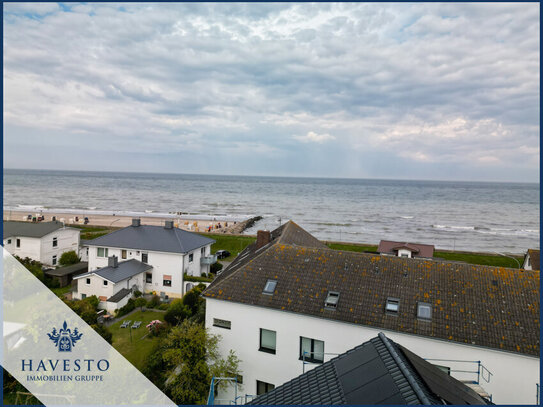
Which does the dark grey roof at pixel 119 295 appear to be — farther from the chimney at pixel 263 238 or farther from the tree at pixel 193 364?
the tree at pixel 193 364

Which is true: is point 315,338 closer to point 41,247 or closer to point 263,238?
point 263,238

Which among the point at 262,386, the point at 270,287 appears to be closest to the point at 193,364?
the point at 262,386

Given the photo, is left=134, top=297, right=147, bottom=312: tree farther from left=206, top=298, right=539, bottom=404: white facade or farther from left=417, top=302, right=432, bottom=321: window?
left=417, top=302, right=432, bottom=321: window

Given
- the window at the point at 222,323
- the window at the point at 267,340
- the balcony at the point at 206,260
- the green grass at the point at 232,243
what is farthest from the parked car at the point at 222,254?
the window at the point at 267,340

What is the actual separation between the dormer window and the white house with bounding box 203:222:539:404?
0.05 metres

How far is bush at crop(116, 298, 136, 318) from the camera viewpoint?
88.5 feet

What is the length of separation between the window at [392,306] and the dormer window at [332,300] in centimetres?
226

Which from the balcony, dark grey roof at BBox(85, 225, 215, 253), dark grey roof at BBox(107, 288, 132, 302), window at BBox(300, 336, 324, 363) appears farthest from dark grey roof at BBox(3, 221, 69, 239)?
window at BBox(300, 336, 324, 363)

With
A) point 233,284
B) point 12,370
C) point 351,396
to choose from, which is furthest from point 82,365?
point 351,396

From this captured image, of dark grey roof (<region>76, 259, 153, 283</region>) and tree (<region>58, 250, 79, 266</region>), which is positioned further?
tree (<region>58, 250, 79, 266</region>)

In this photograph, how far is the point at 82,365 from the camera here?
511 inches

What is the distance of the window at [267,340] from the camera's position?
16922 mm

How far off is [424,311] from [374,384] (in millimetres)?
10239

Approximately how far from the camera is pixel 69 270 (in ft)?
112
